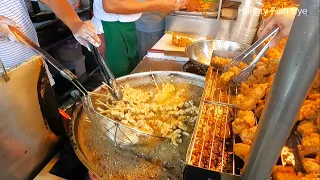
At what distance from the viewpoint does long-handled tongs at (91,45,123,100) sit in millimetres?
1394

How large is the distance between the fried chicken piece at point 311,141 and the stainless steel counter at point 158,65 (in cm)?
143

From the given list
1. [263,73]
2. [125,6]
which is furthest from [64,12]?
[263,73]

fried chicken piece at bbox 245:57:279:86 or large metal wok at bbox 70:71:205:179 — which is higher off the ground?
fried chicken piece at bbox 245:57:279:86

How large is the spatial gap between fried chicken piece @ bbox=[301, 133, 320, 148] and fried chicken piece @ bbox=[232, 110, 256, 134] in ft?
0.61

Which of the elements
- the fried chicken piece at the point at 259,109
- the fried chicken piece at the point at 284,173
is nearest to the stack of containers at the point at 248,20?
the fried chicken piece at the point at 259,109

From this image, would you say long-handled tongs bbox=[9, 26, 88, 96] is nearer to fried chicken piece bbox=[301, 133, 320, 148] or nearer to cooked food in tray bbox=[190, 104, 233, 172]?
cooked food in tray bbox=[190, 104, 233, 172]

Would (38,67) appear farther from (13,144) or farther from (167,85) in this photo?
(167,85)

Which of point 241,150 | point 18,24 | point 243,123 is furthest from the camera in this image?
point 18,24

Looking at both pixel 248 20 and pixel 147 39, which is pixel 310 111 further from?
pixel 147 39

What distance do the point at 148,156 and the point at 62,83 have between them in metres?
2.77

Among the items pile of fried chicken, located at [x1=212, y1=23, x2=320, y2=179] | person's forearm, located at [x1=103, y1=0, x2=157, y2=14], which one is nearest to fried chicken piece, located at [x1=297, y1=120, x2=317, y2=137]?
pile of fried chicken, located at [x1=212, y1=23, x2=320, y2=179]

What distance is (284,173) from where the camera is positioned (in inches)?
27.0

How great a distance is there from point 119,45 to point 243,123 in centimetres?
187

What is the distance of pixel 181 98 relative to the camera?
157cm
